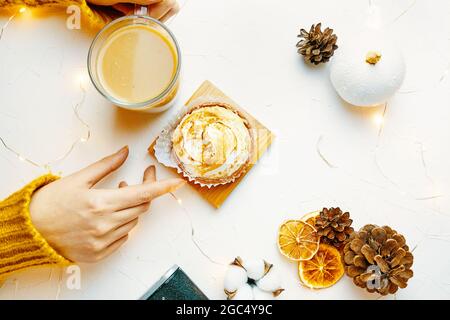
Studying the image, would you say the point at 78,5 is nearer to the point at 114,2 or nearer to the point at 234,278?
the point at 114,2

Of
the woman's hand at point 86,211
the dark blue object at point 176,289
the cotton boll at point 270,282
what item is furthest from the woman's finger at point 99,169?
the cotton boll at point 270,282

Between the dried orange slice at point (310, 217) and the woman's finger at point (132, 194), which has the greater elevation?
the woman's finger at point (132, 194)

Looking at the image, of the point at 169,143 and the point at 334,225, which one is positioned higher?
the point at 169,143

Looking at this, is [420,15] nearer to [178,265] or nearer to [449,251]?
[449,251]

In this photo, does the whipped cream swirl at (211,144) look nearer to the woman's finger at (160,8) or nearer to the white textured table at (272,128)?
the white textured table at (272,128)

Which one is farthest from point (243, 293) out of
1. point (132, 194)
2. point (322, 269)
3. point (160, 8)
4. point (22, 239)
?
point (160, 8)

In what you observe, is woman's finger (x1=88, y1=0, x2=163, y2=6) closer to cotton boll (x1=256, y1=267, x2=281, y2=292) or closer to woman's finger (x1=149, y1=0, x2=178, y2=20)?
woman's finger (x1=149, y1=0, x2=178, y2=20)
